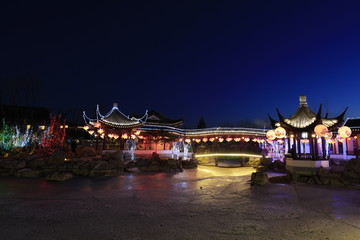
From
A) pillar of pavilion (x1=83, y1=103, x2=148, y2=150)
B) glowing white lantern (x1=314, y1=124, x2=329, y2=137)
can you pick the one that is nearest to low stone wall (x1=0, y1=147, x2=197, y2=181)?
pillar of pavilion (x1=83, y1=103, x2=148, y2=150)

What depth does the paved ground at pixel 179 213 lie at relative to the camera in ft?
14.8

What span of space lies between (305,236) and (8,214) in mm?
6999

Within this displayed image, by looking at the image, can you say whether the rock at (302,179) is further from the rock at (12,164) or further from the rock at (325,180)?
the rock at (12,164)

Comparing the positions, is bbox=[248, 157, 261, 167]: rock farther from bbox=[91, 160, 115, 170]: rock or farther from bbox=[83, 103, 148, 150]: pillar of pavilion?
bbox=[91, 160, 115, 170]: rock

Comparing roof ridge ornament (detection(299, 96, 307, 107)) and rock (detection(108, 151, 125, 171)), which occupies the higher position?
roof ridge ornament (detection(299, 96, 307, 107))

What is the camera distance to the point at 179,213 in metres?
5.95

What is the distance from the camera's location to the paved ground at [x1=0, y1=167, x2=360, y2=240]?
4516 millimetres

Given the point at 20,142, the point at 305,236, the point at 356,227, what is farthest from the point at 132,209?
the point at 20,142

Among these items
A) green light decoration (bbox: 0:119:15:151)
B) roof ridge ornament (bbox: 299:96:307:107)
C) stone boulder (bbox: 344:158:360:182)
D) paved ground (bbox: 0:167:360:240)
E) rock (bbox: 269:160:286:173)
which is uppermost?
roof ridge ornament (bbox: 299:96:307:107)

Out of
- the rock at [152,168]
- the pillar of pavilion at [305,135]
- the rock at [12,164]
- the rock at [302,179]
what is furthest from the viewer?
the rock at [152,168]

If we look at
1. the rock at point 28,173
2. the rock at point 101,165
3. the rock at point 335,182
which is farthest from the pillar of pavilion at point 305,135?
the rock at point 28,173

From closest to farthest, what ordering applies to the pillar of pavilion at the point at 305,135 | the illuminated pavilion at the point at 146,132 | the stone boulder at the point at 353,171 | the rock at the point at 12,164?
the stone boulder at the point at 353,171 < the pillar of pavilion at the point at 305,135 < the rock at the point at 12,164 < the illuminated pavilion at the point at 146,132

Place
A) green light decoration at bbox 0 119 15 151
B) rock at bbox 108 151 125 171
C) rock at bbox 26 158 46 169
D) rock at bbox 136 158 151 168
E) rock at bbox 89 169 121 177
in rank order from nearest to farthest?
rock at bbox 89 169 121 177, rock at bbox 26 158 46 169, rock at bbox 108 151 125 171, rock at bbox 136 158 151 168, green light decoration at bbox 0 119 15 151

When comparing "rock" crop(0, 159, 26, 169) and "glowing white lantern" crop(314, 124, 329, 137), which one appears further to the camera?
"rock" crop(0, 159, 26, 169)
